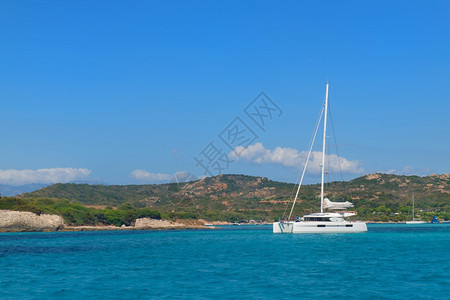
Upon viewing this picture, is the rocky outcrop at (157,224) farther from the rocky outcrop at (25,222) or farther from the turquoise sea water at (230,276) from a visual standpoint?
the turquoise sea water at (230,276)

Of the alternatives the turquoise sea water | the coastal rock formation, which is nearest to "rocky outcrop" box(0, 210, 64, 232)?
the coastal rock formation

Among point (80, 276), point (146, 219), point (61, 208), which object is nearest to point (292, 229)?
point (80, 276)

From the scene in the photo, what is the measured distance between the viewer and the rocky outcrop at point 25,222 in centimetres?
12381

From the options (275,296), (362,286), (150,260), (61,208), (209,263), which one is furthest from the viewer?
(61,208)

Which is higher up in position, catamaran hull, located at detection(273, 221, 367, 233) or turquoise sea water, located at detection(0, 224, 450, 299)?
catamaran hull, located at detection(273, 221, 367, 233)

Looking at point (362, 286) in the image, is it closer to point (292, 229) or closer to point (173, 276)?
point (173, 276)

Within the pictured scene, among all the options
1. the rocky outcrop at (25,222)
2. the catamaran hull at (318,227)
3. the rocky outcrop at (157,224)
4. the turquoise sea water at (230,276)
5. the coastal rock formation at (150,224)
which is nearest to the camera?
the turquoise sea water at (230,276)

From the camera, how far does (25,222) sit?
125812 millimetres

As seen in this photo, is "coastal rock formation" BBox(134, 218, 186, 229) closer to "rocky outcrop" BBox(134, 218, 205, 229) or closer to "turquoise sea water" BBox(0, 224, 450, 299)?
"rocky outcrop" BBox(134, 218, 205, 229)

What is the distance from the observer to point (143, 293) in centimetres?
2817

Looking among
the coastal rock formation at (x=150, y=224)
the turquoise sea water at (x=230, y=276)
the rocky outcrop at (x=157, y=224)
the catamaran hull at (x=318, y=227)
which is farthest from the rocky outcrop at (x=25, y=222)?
the turquoise sea water at (x=230, y=276)

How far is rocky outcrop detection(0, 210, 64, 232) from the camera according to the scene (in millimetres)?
123812

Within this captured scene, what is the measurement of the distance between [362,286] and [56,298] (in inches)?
737

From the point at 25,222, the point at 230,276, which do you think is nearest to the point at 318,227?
the point at 230,276
